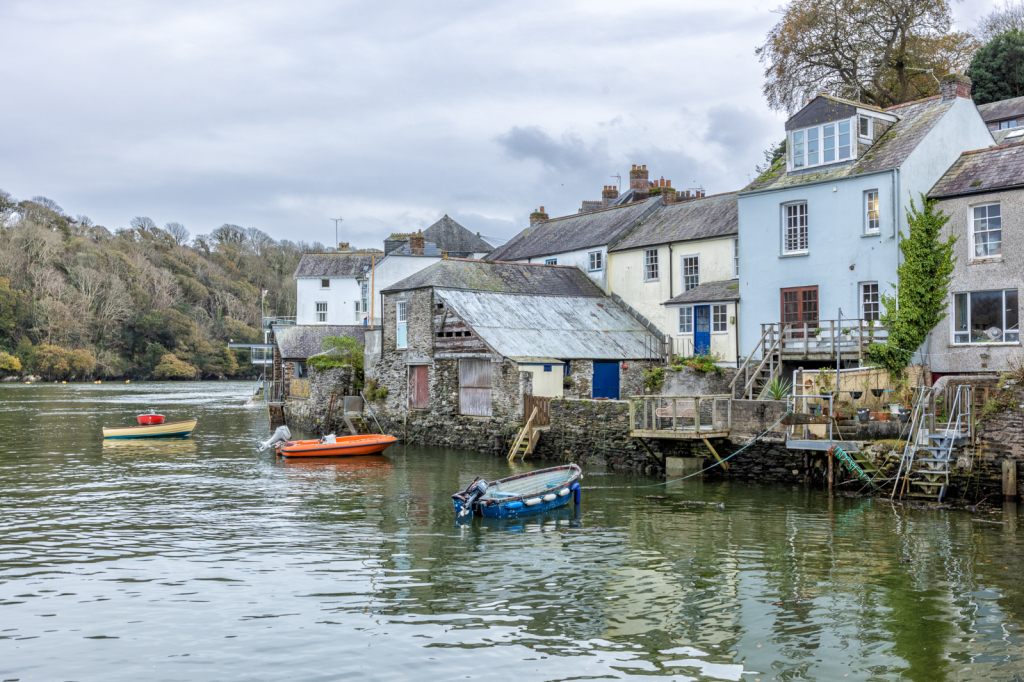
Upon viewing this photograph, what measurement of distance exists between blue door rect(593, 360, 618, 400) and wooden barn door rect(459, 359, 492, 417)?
190 inches

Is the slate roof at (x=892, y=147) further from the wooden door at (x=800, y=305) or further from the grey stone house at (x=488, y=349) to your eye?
the grey stone house at (x=488, y=349)

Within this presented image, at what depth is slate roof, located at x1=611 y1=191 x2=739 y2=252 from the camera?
38.9m

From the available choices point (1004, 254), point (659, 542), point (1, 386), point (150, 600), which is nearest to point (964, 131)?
point (1004, 254)

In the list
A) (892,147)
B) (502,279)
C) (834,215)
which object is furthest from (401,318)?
(892,147)

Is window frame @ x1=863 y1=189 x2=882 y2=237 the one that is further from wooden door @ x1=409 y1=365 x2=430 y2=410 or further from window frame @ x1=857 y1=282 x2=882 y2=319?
wooden door @ x1=409 y1=365 x2=430 y2=410

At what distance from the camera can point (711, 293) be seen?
36.7 meters

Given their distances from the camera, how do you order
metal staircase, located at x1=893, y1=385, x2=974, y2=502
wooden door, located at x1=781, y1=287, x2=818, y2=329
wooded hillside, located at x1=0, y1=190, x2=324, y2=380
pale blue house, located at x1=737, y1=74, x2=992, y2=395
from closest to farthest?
metal staircase, located at x1=893, y1=385, x2=974, y2=502 < pale blue house, located at x1=737, y1=74, x2=992, y2=395 < wooden door, located at x1=781, y1=287, x2=818, y2=329 < wooded hillside, located at x1=0, y1=190, x2=324, y2=380

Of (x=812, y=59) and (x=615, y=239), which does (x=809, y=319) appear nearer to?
(x=615, y=239)

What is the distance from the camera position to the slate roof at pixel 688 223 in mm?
38875

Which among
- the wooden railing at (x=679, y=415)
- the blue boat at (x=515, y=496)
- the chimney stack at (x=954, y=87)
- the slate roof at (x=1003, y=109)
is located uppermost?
the slate roof at (x=1003, y=109)

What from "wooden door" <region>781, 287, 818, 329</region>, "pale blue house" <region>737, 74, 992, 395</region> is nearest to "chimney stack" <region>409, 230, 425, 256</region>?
"pale blue house" <region>737, 74, 992, 395</region>

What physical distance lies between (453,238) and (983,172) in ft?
157

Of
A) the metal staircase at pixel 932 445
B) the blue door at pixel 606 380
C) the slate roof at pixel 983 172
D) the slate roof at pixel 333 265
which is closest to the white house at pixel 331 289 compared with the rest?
the slate roof at pixel 333 265

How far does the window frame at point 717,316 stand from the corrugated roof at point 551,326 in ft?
12.6
